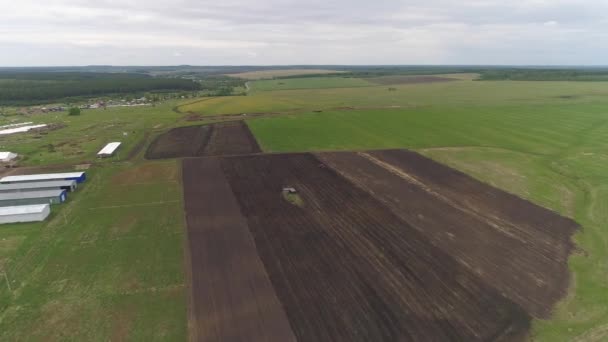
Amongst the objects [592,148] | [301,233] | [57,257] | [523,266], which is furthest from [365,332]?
[592,148]

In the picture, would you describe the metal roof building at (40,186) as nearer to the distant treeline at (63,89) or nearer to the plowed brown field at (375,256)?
the plowed brown field at (375,256)

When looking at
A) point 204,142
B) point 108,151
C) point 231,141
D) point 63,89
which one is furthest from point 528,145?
point 63,89

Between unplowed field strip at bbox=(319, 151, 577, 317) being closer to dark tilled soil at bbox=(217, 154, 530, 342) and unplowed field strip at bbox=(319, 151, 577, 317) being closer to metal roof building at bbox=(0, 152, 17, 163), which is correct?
dark tilled soil at bbox=(217, 154, 530, 342)

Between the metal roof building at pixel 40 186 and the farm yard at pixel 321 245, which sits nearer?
the farm yard at pixel 321 245

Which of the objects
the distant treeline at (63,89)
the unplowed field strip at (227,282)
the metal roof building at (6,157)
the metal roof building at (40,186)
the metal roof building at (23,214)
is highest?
the distant treeline at (63,89)

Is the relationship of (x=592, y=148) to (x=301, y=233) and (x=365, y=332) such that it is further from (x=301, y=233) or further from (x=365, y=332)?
(x=365, y=332)

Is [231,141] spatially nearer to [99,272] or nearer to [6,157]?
[6,157]

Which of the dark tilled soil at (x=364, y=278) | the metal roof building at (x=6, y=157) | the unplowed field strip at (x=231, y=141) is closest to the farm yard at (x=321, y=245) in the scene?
the dark tilled soil at (x=364, y=278)

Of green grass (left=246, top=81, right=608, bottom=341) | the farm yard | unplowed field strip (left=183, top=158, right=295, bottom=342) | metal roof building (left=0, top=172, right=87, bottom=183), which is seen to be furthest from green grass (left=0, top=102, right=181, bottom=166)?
unplowed field strip (left=183, top=158, right=295, bottom=342)
